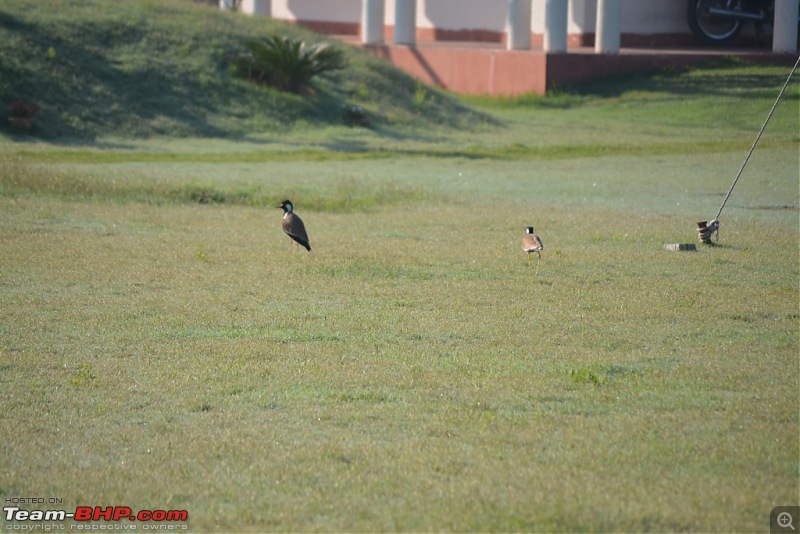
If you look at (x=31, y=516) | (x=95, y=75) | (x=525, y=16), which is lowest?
(x=31, y=516)

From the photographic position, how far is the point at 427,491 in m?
→ 5.16

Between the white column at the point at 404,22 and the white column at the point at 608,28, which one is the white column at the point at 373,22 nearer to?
the white column at the point at 404,22

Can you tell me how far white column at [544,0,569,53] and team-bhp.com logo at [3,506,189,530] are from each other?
1096 inches

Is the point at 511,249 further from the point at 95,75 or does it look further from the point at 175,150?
the point at 95,75

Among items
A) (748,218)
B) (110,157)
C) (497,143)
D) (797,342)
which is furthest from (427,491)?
(497,143)

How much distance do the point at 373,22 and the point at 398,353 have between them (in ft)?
96.5

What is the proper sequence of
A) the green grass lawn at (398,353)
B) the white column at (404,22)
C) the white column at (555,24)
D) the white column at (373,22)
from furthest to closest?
the white column at (373,22), the white column at (404,22), the white column at (555,24), the green grass lawn at (398,353)

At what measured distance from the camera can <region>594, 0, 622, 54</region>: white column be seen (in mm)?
31891

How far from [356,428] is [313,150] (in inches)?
621

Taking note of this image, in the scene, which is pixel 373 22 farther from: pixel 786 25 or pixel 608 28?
pixel 786 25

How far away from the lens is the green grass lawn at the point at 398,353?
5180 millimetres

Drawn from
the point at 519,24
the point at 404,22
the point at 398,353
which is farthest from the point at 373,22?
the point at 398,353

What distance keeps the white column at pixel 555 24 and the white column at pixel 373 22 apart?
6.35 m

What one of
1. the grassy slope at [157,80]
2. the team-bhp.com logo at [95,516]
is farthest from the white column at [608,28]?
the team-bhp.com logo at [95,516]
